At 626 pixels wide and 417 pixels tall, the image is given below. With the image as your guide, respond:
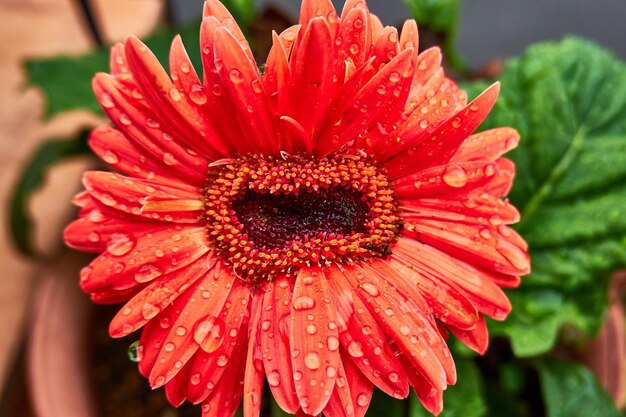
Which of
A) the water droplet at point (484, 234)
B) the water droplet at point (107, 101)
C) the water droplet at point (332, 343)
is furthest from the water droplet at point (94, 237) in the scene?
the water droplet at point (484, 234)

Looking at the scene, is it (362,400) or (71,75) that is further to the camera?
(71,75)

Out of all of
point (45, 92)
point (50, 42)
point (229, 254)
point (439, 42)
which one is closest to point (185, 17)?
point (45, 92)

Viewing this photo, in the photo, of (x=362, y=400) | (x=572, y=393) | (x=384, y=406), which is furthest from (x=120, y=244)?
(x=572, y=393)

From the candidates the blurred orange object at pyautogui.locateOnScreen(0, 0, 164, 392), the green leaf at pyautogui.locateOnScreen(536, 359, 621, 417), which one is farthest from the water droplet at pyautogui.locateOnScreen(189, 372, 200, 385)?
the blurred orange object at pyautogui.locateOnScreen(0, 0, 164, 392)

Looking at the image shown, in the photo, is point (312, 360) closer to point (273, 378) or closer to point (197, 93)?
point (273, 378)

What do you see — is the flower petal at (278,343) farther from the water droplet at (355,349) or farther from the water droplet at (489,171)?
the water droplet at (489,171)

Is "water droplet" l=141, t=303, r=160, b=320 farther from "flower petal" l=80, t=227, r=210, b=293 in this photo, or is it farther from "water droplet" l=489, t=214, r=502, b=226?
"water droplet" l=489, t=214, r=502, b=226

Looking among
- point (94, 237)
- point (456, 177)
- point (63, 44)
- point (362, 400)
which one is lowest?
point (362, 400)
